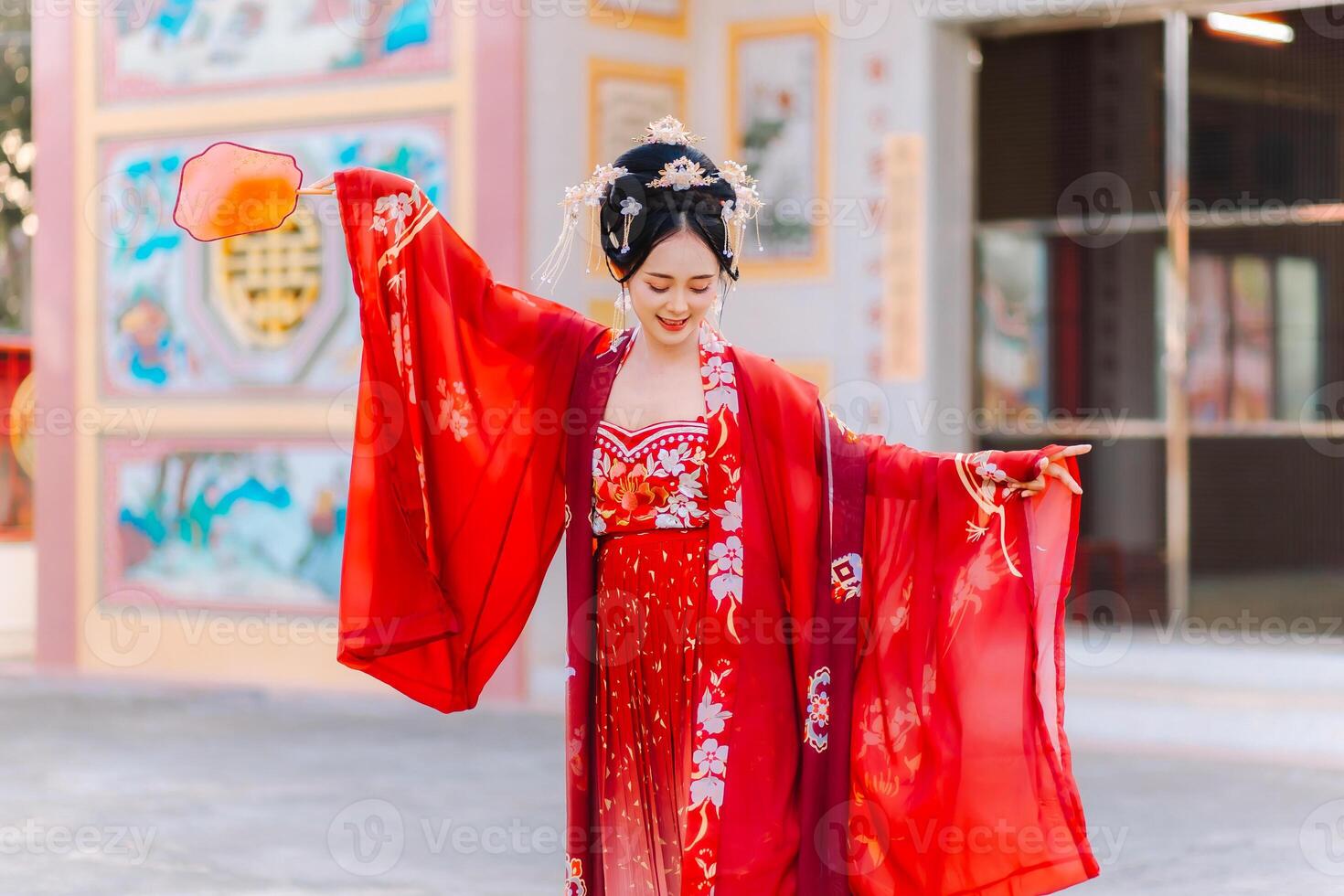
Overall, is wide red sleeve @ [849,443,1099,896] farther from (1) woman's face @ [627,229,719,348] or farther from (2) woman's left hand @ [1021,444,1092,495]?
(1) woman's face @ [627,229,719,348]

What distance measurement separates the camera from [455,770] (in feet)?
18.6

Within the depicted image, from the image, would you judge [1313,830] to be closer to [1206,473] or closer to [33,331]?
[1206,473]

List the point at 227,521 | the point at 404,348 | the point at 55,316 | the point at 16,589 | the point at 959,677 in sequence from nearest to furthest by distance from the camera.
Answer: the point at 959,677
the point at 404,348
the point at 227,521
the point at 55,316
the point at 16,589

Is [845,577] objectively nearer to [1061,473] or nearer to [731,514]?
[731,514]

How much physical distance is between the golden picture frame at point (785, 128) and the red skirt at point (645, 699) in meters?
4.66

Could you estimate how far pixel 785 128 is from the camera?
7.49 metres

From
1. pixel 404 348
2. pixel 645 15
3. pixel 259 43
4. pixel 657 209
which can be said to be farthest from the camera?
pixel 259 43

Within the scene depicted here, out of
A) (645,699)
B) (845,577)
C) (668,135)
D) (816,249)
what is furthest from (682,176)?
(816,249)

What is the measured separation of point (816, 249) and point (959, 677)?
15.6ft

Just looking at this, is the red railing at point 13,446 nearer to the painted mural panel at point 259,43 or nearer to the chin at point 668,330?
the painted mural panel at point 259,43

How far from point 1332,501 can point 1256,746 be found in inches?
70.7

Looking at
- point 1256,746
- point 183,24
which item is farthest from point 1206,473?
point 183,24

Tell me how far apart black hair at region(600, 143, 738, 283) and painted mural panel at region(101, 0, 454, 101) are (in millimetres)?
4553

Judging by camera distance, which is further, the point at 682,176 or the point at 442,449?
the point at 442,449
